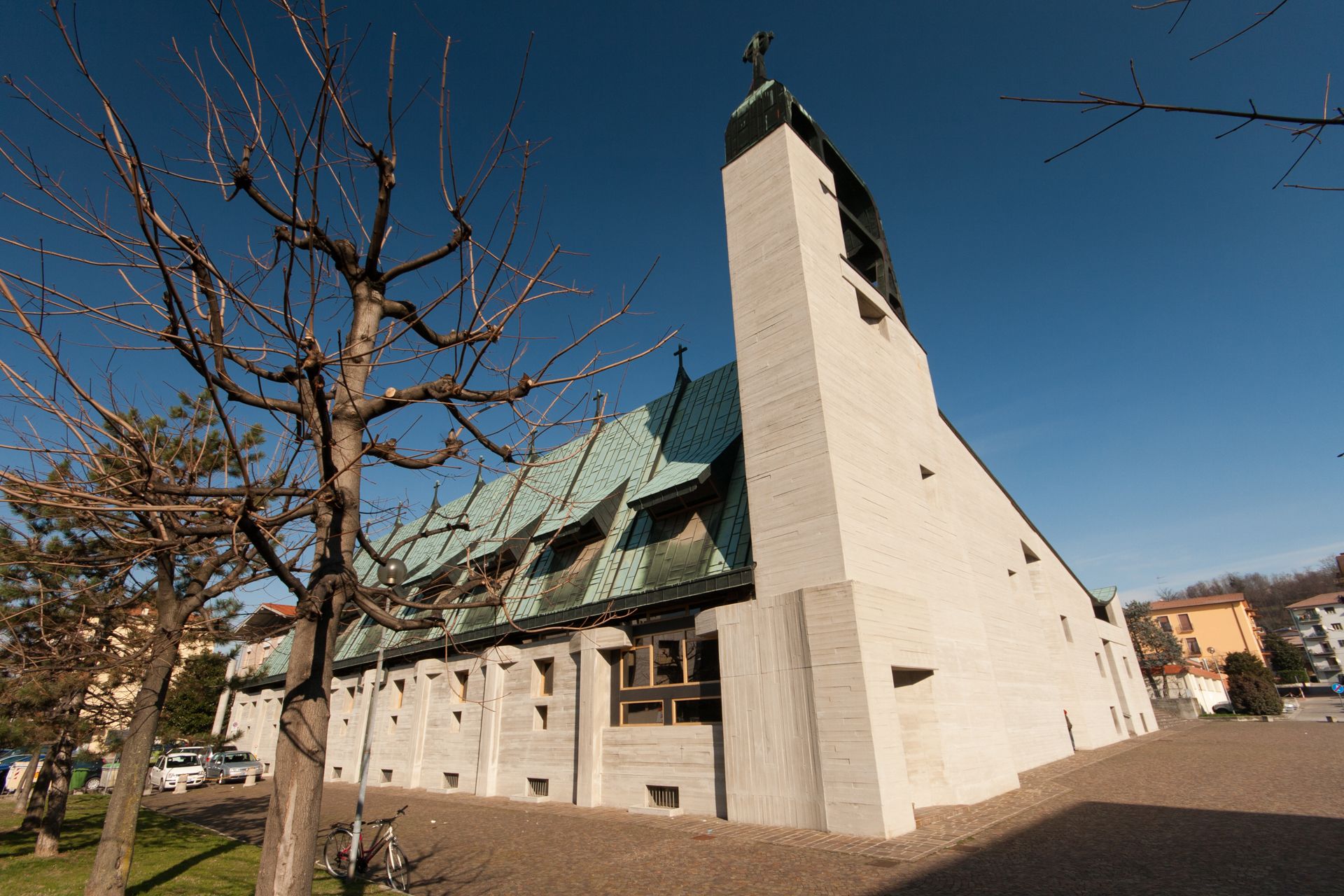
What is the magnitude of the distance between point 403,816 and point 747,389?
13.3m

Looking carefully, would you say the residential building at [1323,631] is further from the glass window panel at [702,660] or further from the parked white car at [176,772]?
the parked white car at [176,772]

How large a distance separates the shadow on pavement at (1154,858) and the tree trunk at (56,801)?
1430cm

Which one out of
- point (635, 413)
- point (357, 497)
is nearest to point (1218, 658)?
point (635, 413)

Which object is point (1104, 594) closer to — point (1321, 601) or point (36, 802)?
point (36, 802)

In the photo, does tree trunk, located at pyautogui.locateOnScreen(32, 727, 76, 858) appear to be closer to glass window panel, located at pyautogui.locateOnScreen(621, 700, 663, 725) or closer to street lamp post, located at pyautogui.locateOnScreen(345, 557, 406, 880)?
street lamp post, located at pyautogui.locateOnScreen(345, 557, 406, 880)

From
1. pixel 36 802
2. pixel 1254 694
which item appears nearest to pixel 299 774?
pixel 36 802

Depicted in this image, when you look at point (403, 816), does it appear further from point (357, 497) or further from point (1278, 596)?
point (1278, 596)

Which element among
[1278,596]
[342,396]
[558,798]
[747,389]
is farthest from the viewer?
[1278,596]

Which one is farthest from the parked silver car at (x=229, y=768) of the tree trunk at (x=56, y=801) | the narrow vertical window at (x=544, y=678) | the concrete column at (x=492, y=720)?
the narrow vertical window at (x=544, y=678)

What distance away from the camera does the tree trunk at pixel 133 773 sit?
7562 mm

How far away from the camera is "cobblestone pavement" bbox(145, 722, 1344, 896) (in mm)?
7762

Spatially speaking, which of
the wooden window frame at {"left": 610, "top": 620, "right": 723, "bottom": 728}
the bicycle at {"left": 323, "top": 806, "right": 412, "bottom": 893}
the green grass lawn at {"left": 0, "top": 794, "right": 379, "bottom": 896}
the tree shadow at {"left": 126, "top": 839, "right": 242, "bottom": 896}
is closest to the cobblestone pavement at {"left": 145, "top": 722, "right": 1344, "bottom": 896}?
the bicycle at {"left": 323, "top": 806, "right": 412, "bottom": 893}

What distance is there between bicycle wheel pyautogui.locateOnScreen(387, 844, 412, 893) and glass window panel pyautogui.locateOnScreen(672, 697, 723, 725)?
A: 6.40 metres

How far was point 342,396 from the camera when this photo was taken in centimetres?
488
